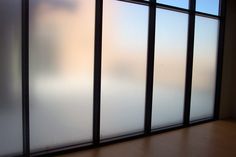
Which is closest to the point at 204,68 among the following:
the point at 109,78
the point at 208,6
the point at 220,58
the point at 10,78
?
the point at 220,58

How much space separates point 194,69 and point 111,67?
80.1 inches

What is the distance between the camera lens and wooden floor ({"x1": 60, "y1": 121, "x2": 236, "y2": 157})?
353 cm

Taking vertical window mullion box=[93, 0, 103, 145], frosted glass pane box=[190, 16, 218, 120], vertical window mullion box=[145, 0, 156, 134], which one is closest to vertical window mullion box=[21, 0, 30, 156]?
vertical window mullion box=[93, 0, 103, 145]

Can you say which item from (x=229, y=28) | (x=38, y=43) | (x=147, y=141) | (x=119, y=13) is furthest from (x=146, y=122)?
(x=229, y=28)

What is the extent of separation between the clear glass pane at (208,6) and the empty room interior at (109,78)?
0.8 inches

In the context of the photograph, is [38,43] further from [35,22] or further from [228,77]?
[228,77]

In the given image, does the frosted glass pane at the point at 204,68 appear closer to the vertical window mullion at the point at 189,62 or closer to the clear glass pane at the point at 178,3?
the vertical window mullion at the point at 189,62

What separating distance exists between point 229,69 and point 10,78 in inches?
→ 178

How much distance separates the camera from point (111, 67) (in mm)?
3854

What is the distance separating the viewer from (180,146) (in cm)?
384

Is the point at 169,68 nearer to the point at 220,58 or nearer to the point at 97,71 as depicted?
the point at 220,58

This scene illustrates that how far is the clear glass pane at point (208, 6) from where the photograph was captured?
16.3ft

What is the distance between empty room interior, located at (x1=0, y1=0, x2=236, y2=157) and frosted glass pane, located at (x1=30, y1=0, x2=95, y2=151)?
13 millimetres

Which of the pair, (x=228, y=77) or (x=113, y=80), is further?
(x=228, y=77)
